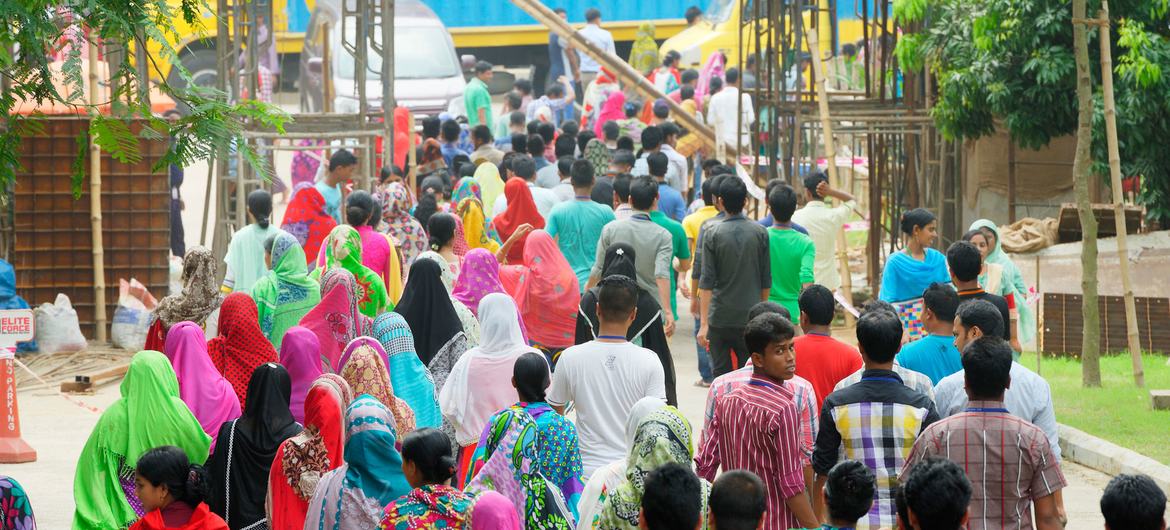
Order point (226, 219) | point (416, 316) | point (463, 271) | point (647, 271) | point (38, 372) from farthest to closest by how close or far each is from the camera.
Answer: point (226, 219)
point (38, 372)
point (647, 271)
point (463, 271)
point (416, 316)

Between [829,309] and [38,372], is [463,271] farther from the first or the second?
[38,372]

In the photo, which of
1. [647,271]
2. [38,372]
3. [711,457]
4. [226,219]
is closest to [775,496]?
[711,457]

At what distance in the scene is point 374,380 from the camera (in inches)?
260

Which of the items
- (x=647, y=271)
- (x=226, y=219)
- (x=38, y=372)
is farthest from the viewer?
(x=226, y=219)

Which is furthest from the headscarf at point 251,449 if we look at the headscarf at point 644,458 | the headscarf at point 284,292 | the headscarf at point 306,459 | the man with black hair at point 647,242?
the man with black hair at point 647,242

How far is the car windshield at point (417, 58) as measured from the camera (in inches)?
982

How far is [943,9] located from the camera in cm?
1476

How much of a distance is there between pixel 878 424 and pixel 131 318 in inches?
381

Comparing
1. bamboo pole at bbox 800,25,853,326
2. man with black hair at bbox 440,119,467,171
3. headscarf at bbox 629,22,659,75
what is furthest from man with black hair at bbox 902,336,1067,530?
headscarf at bbox 629,22,659,75

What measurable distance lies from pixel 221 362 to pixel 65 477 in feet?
8.29

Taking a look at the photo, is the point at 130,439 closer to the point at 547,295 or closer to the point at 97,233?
the point at 547,295

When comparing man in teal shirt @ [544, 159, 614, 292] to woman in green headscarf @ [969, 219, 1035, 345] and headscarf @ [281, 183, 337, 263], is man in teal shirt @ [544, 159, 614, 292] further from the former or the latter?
woman in green headscarf @ [969, 219, 1035, 345]

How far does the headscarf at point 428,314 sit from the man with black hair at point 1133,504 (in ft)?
14.9

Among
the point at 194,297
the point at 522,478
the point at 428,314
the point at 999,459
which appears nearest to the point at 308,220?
the point at 194,297
